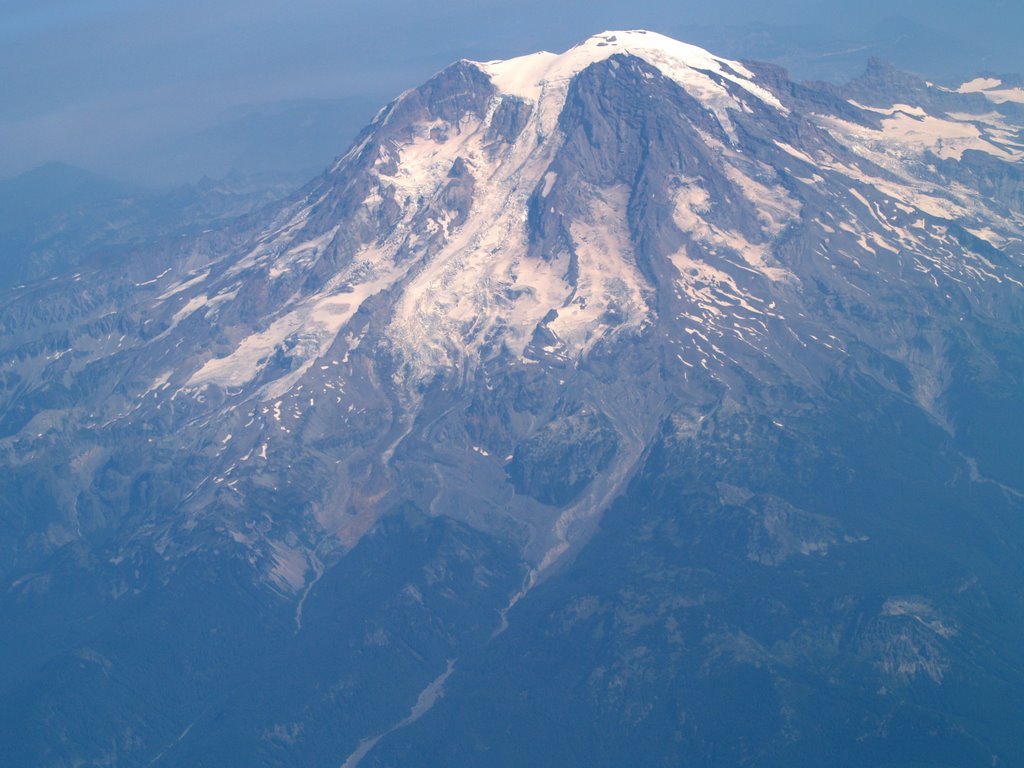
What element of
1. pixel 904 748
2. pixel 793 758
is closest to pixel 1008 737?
pixel 904 748

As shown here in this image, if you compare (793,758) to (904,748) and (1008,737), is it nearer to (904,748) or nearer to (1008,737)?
(904,748)
